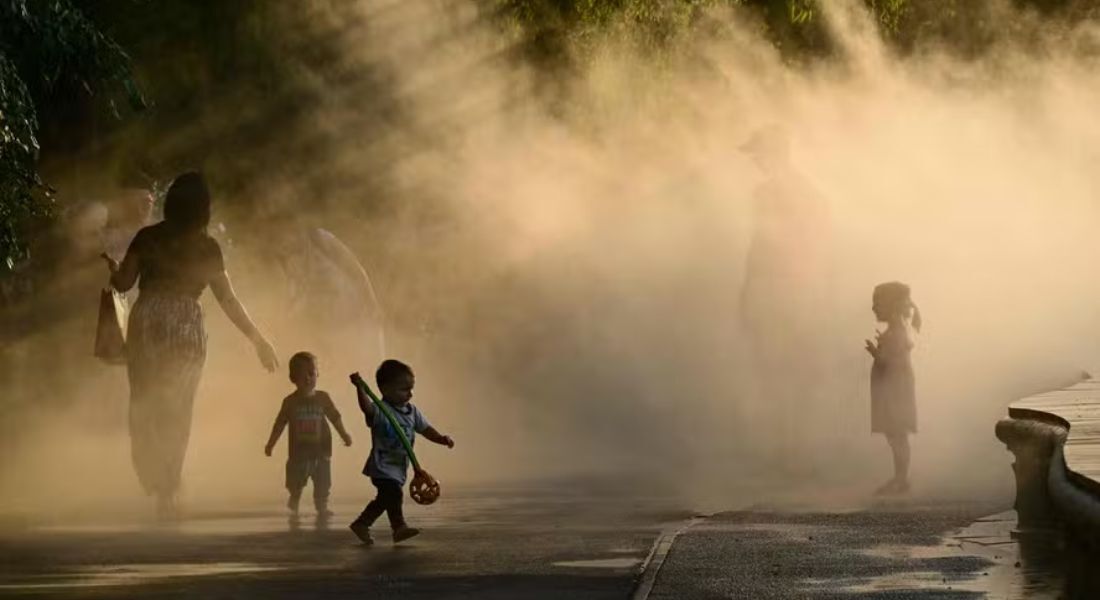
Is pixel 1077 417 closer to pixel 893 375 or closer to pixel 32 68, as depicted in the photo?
pixel 893 375

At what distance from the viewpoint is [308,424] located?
64.8ft

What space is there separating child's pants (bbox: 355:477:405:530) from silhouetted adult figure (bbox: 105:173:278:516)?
253cm

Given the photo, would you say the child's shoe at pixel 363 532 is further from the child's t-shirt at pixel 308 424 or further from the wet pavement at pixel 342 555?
the child's t-shirt at pixel 308 424

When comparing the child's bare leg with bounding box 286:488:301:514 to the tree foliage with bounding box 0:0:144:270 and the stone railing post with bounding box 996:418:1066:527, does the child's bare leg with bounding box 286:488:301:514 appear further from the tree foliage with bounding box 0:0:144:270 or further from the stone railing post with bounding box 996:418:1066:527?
the stone railing post with bounding box 996:418:1066:527

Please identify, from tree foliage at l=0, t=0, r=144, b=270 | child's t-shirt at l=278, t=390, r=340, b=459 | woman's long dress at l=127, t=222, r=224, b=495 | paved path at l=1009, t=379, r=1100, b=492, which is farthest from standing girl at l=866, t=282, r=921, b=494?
tree foliage at l=0, t=0, r=144, b=270

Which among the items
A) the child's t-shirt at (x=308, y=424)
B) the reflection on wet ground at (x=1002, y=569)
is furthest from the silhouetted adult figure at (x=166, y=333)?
the reflection on wet ground at (x=1002, y=569)

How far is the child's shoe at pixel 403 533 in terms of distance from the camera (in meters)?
16.6

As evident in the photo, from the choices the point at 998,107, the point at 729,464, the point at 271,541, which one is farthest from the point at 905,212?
the point at 271,541

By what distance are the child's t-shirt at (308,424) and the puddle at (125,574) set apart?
Answer: 175 inches

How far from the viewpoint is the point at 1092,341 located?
3472cm

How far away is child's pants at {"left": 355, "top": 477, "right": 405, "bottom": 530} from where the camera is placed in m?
16.8

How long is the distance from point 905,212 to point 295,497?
61.4 ft

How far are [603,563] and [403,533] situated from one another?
193cm

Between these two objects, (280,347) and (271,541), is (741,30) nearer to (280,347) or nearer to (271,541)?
(280,347)
